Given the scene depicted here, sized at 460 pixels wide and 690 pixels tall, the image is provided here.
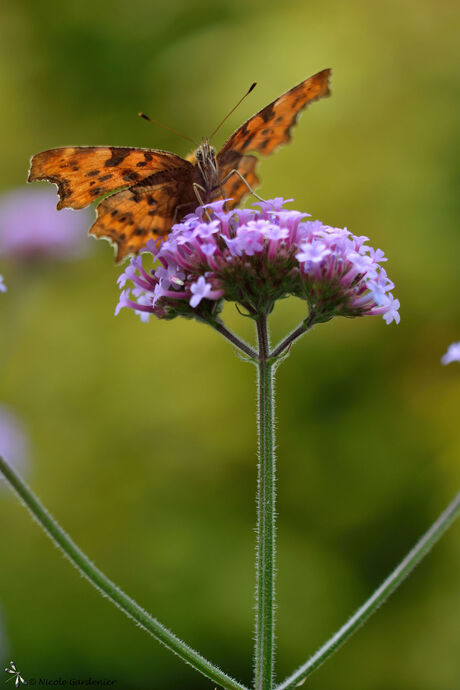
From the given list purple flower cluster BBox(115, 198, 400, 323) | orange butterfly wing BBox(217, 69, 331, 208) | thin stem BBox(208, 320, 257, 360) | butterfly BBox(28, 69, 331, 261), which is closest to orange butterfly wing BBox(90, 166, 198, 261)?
butterfly BBox(28, 69, 331, 261)

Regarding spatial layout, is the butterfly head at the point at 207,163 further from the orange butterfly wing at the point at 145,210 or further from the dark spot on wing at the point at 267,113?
the dark spot on wing at the point at 267,113

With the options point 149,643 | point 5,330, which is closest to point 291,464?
point 149,643

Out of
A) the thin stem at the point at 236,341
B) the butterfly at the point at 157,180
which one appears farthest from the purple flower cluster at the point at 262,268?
the butterfly at the point at 157,180

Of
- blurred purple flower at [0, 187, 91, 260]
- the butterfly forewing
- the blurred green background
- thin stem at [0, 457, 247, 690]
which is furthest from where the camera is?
blurred purple flower at [0, 187, 91, 260]

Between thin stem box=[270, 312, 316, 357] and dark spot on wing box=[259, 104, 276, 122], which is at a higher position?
dark spot on wing box=[259, 104, 276, 122]

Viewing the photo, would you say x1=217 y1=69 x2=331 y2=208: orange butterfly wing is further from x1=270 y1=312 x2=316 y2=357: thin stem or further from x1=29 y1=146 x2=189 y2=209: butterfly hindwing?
x1=270 y1=312 x2=316 y2=357: thin stem

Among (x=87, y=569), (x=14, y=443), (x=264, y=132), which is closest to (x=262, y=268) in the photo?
(x=264, y=132)
